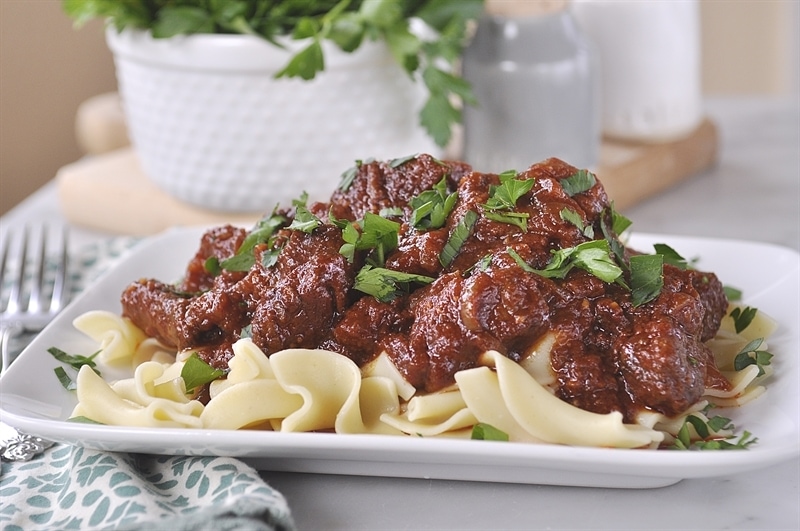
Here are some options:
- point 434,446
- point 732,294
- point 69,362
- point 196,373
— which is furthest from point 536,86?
point 434,446

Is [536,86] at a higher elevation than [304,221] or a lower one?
lower

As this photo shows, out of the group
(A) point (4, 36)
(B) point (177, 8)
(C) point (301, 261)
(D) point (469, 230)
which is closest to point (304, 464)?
(C) point (301, 261)

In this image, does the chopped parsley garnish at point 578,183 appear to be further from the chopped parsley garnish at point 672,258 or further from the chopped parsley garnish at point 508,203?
the chopped parsley garnish at point 672,258

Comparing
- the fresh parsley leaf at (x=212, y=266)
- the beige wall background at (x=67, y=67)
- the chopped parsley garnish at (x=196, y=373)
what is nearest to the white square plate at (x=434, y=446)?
the chopped parsley garnish at (x=196, y=373)

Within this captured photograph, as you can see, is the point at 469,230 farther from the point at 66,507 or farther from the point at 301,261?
the point at 66,507

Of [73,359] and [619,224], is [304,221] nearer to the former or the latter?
[73,359]

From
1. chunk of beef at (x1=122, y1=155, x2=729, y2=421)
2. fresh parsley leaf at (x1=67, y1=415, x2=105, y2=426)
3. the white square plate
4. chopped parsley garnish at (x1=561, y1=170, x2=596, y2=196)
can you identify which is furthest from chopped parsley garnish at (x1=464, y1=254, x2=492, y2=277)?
fresh parsley leaf at (x1=67, y1=415, x2=105, y2=426)
